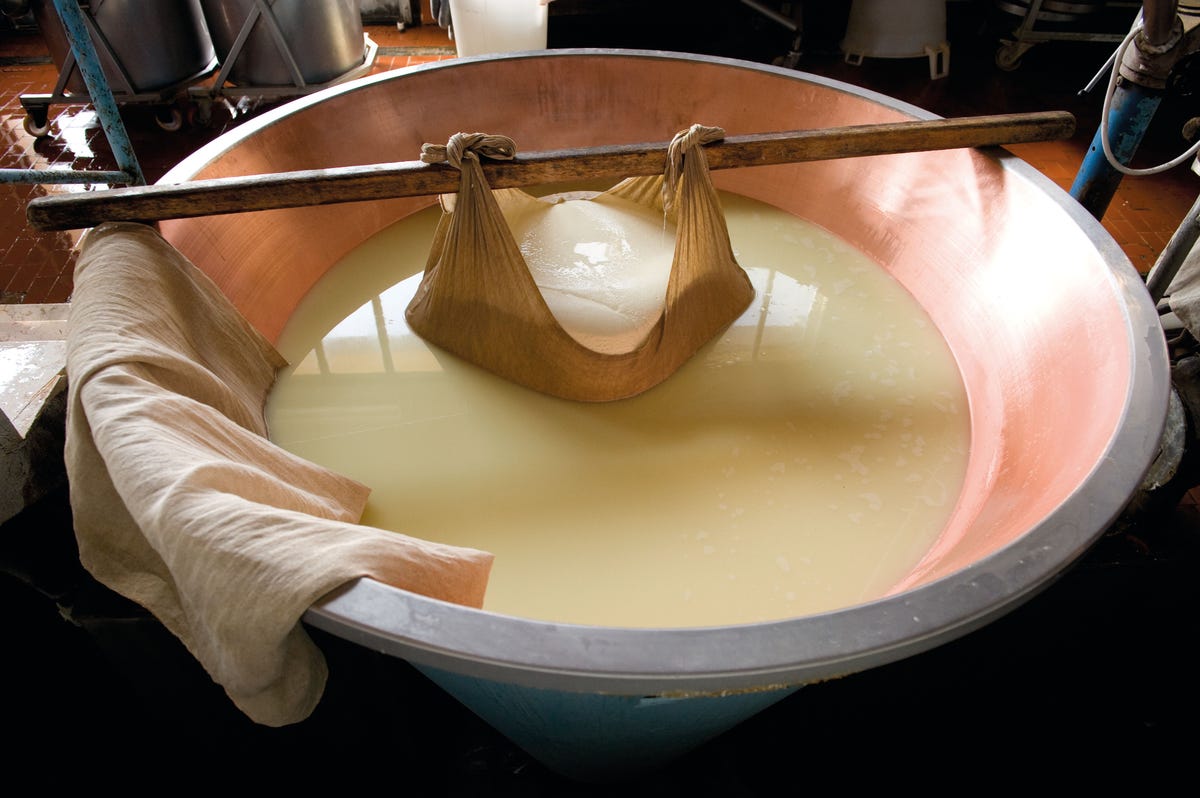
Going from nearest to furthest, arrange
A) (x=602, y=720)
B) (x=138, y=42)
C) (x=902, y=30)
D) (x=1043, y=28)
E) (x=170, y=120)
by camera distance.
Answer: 1. (x=602, y=720)
2. (x=138, y=42)
3. (x=170, y=120)
4. (x=902, y=30)
5. (x=1043, y=28)

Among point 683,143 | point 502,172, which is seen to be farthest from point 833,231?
point 502,172

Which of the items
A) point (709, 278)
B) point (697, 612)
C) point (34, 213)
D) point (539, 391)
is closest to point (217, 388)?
point (34, 213)

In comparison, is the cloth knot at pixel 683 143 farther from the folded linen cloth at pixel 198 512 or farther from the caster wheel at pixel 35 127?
the caster wheel at pixel 35 127

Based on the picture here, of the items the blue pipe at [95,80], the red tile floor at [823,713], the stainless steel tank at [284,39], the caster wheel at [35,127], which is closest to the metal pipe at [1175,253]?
the red tile floor at [823,713]

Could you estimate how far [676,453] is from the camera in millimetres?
1747

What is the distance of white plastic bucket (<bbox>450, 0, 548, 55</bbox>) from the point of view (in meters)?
3.26

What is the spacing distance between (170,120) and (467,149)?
262cm

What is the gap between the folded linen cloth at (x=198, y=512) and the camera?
93cm

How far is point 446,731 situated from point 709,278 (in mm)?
1266

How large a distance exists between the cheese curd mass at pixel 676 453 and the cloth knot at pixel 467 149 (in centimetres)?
55

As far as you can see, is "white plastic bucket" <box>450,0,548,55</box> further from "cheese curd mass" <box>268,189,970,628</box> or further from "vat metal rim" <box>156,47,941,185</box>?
"cheese curd mass" <box>268,189,970,628</box>

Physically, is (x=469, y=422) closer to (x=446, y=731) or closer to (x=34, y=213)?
(x=446, y=731)

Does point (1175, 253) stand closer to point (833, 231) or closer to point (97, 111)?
point (833, 231)

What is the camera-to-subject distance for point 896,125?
1815mm
